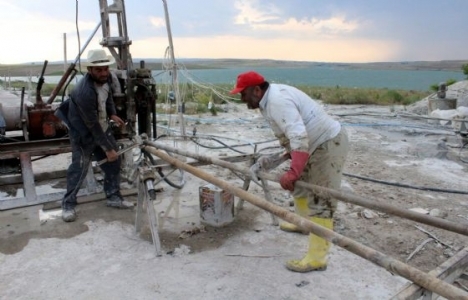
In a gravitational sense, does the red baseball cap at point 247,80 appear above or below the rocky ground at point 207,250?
above

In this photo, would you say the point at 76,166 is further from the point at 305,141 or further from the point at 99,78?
the point at 305,141

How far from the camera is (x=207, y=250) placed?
14.6 feet

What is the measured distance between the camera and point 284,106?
343 centimetres

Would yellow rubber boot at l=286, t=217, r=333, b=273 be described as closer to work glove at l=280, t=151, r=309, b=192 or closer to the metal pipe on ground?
work glove at l=280, t=151, r=309, b=192

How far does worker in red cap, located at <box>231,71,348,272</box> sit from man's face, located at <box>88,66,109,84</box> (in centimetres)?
207

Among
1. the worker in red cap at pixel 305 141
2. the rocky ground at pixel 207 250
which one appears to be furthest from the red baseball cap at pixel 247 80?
the rocky ground at pixel 207 250

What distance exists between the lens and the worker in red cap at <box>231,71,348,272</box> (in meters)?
3.34

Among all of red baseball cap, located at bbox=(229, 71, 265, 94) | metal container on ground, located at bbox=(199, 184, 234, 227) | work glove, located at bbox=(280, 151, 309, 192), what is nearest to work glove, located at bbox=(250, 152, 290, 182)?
work glove, located at bbox=(280, 151, 309, 192)

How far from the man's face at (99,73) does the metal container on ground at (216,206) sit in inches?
65.6

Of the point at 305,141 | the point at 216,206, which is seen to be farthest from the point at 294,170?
the point at 216,206

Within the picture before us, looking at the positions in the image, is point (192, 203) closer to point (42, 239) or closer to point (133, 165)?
point (133, 165)

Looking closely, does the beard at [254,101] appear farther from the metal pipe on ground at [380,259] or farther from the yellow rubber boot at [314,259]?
the yellow rubber boot at [314,259]

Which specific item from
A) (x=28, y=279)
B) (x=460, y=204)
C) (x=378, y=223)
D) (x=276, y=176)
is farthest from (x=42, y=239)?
(x=460, y=204)

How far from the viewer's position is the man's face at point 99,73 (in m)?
4.98
